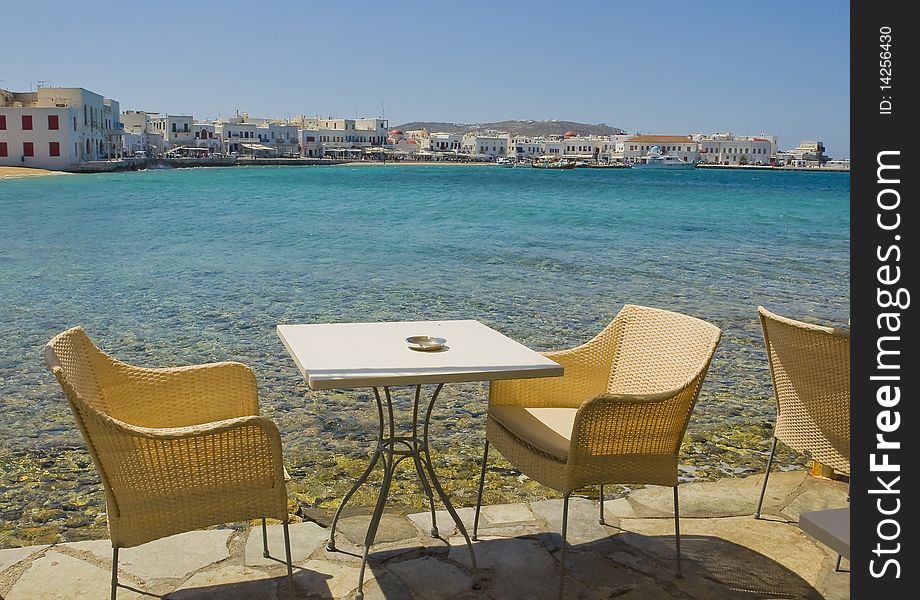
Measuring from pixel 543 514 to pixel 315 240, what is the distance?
52.4 feet

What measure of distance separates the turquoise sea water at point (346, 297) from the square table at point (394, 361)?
0.90 meters

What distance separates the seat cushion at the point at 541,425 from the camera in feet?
10.2

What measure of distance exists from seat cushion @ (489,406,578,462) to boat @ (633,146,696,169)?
13711 centimetres

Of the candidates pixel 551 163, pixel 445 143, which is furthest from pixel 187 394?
pixel 445 143

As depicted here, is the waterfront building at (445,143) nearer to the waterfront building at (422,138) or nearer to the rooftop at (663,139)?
the waterfront building at (422,138)

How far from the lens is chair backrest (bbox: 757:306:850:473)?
3.26m

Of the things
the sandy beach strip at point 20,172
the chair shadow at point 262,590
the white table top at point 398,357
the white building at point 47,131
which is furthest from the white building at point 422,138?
the chair shadow at point 262,590

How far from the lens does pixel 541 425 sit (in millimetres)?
3377

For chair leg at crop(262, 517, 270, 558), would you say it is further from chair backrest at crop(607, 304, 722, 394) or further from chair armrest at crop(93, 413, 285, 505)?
chair backrest at crop(607, 304, 722, 394)

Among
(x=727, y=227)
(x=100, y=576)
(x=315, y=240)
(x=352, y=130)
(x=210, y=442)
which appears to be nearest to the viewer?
(x=210, y=442)

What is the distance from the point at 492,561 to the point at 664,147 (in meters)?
Answer: 147

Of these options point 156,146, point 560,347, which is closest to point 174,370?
point 560,347
